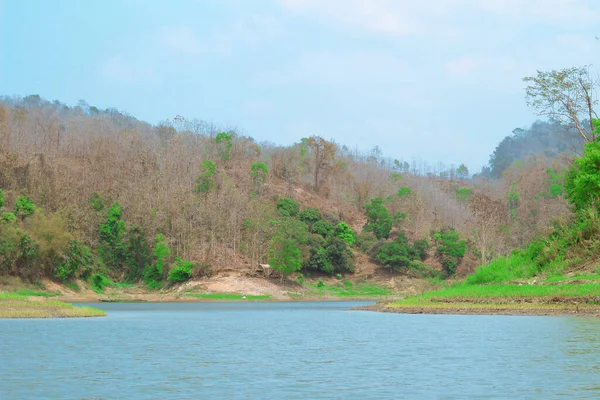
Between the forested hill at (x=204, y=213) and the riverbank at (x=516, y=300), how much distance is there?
35251mm

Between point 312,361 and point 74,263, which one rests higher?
point 74,263

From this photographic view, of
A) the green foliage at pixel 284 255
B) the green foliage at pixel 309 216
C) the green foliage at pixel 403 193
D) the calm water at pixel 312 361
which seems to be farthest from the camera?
the green foliage at pixel 403 193

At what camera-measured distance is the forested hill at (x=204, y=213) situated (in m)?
88.2

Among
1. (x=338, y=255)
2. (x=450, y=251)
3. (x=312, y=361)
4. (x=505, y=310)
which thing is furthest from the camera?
(x=450, y=251)

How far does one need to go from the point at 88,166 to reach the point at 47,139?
50.6 feet

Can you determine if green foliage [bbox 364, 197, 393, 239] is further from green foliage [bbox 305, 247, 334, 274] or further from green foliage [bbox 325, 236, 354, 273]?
green foliage [bbox 305, 247, 334, 274]

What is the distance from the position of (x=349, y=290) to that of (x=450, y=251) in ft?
64.6

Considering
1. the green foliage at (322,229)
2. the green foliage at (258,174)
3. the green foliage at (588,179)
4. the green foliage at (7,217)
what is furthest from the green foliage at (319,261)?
the green foliage at (588,179)

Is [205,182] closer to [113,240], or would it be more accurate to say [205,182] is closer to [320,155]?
[113,240]

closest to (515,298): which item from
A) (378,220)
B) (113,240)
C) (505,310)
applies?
(505,310)

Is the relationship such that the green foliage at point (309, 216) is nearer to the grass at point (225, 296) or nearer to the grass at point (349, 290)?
the grass at point (349, 290)

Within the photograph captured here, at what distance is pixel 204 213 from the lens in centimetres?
9638

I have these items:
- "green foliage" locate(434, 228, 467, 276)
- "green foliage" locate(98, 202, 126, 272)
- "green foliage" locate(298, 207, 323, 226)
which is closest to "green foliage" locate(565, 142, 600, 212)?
"green foliage" locate(434, 228, 467, 276)

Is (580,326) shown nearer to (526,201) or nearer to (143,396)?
(143,396)
